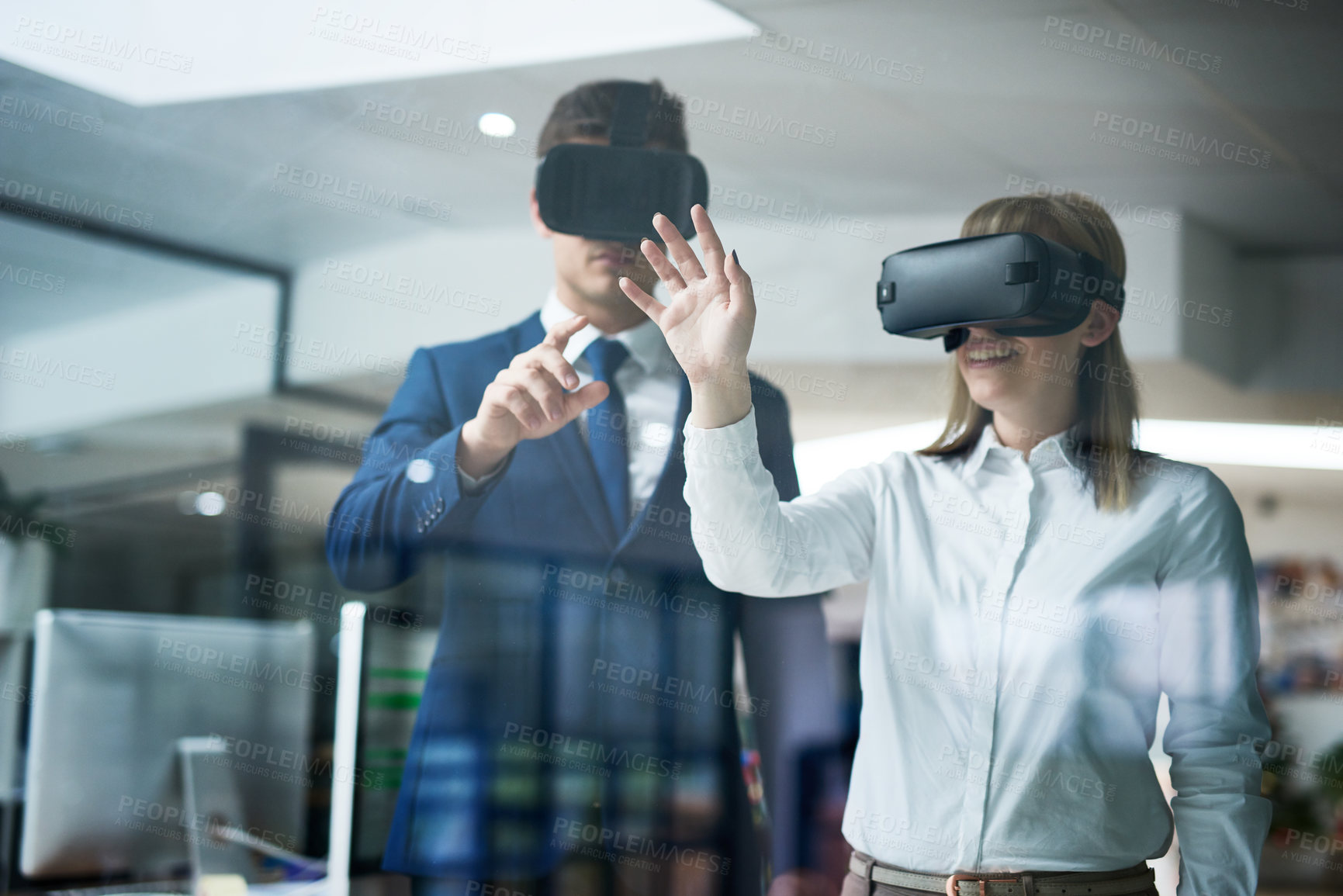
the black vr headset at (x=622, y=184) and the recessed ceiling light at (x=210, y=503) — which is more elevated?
the black vr headset at (x=622, y=184)

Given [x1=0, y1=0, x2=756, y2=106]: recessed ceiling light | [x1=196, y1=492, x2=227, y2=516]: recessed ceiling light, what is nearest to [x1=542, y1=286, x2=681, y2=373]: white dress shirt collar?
[x1=0, y1=0, x2=756, y2=106]: recessed ceiling light

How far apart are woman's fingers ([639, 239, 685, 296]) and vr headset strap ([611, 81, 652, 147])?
0.43 metres

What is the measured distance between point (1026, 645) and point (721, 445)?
49 cm

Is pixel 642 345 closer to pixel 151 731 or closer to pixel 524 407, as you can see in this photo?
pixel 524 407

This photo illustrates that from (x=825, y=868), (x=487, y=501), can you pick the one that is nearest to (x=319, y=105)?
(x=487, y=501)

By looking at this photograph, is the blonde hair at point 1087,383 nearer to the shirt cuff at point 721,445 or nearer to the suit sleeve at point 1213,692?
the suit sleeve at point 1213,692

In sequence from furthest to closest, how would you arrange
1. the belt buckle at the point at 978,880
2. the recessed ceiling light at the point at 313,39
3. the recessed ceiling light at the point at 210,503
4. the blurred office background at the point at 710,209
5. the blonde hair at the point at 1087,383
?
the recessed ceiling light at the point at 210,503 < the recessed ceiling light at the point at 313,39 < the blurred office background at the point at 710,209 < the blonde hair at the point at 1087,383 < the belt buckle at the point at 978,880

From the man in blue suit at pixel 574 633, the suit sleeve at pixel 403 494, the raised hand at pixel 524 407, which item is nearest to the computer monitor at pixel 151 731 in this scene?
the suit sleeve at pixel 403 494

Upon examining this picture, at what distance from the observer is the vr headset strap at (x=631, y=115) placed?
1708mm

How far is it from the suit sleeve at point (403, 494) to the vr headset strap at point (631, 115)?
49cm

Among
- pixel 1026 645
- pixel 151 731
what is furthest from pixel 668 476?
pixel 151 731

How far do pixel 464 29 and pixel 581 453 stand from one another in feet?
2.84

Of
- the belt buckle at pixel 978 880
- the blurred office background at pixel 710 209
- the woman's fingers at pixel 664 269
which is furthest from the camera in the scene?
the blurred office background at pixel 710 209

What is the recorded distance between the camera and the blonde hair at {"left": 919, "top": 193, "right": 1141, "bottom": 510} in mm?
1409
